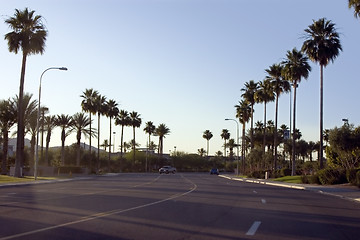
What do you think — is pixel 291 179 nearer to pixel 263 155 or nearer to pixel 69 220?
pixel 263 155

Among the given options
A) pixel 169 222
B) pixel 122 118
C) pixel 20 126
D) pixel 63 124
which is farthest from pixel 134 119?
pixel 169 222

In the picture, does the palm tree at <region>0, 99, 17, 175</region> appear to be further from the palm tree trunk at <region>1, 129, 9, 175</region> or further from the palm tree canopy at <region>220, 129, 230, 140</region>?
the palm tree canopy at <region>220, 129, 230, 140</region>

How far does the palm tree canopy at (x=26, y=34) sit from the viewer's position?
1860 inches

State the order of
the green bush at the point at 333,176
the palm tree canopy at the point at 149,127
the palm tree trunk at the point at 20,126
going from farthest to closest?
the palm tree canopy at the point at 149,127, the palm tree trunk at the point at 20,126, the green bush at the point at 333,176

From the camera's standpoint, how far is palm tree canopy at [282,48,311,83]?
58250 mm

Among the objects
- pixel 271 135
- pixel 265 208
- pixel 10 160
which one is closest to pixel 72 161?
pixel 10 160

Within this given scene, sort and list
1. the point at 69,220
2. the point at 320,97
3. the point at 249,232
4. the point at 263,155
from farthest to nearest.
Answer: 1. the point at 263,155
2. the point at 320,97
3. the point at 69,220
4. the point at 249,232

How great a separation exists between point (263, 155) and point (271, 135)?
25.6m

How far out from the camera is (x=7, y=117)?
56.3 m

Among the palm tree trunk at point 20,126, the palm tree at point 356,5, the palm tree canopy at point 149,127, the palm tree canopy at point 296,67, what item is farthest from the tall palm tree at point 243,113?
the palm tree at point 356,5

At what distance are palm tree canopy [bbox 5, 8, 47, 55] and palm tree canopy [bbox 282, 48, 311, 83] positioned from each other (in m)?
29.4

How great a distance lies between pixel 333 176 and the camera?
4350cm

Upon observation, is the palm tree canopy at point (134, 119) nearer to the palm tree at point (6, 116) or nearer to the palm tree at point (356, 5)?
the palm tree at point (6, 116)

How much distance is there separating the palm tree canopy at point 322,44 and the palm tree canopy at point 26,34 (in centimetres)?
2805
